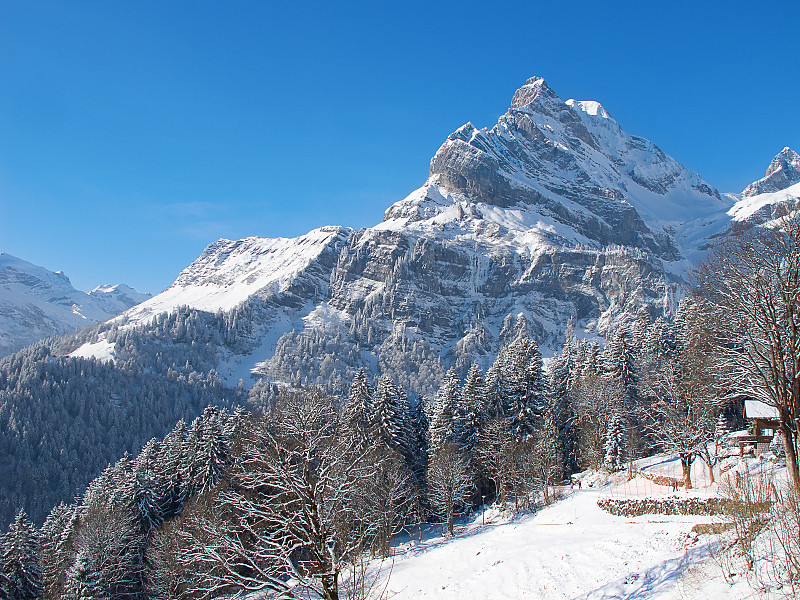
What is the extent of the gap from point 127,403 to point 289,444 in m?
161

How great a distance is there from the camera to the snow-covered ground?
13.3 m

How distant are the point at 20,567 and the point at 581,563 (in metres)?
39.2

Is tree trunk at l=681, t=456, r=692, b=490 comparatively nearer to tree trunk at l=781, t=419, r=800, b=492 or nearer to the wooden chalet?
the wooden chalet

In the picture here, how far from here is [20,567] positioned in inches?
1356

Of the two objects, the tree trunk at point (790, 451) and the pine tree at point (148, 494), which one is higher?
the tree trunk at point (790, 451)

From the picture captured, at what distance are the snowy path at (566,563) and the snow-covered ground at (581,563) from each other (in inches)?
1.4

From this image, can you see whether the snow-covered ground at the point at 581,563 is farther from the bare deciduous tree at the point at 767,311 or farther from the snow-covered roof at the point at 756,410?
the snow-covered roof at the point at 756,410

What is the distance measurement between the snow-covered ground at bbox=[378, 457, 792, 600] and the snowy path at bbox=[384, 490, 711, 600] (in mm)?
35

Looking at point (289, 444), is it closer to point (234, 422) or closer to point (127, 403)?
point (234, 422)

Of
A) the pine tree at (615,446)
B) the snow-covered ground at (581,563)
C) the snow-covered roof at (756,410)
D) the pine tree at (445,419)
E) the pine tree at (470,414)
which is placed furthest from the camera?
the pine tree at (470,414)

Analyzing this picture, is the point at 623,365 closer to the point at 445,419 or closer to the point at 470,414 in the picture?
the point at 470,414

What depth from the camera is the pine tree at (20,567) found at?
33812 mm

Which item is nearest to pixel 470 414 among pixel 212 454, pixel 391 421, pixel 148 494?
pixel 391 421

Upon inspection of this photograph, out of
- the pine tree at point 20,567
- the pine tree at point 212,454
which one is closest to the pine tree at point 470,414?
the pine tree at point 212,454
